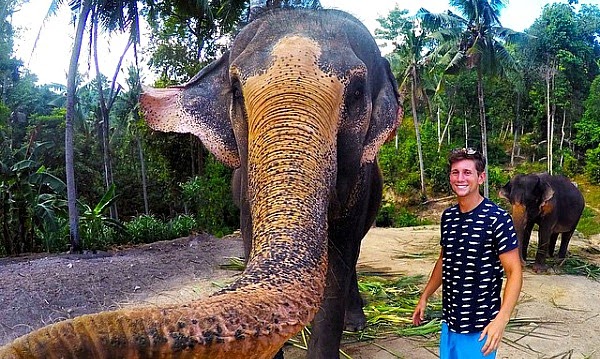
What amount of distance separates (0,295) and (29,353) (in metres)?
7.98

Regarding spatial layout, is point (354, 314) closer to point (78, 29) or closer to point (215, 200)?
point (78, 29)

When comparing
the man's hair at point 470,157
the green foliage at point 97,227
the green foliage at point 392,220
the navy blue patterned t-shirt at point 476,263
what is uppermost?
the man's hair at point 470,157

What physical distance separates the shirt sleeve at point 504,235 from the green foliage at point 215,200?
17.0 m

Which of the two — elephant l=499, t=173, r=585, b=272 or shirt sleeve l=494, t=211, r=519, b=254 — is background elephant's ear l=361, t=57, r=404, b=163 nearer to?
shirt sleeve l=494, t=211, r=519, b=254

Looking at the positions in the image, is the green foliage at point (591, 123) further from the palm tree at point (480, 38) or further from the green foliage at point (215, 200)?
the green foliage at point (215, 200)

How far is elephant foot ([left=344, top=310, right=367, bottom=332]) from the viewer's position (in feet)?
17.9

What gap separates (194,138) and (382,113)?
21572mm

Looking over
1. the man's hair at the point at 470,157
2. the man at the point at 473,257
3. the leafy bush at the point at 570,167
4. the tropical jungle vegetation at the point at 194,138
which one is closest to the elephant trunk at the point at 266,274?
the man's hair at the point at 470,157

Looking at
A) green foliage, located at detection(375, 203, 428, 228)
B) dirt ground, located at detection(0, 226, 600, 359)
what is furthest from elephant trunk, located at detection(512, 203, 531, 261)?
green foliage, located at detection(375, 203, 428, 228)

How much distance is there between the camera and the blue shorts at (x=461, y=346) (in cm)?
311

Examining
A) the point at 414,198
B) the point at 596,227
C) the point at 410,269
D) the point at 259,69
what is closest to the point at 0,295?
the point at 410,269

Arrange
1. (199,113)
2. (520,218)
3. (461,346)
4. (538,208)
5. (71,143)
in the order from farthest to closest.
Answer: (71,143) → (538,208) → (520,218) → (199,113) → (461,346)

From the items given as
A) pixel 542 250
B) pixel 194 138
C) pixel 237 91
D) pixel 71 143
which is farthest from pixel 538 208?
pixel 194 138

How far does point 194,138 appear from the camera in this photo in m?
24.4
